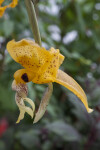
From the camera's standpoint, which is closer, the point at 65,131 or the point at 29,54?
the point at 29,54

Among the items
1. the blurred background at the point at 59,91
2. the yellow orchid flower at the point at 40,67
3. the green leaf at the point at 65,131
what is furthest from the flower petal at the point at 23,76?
the green leaf at the point at 65,131

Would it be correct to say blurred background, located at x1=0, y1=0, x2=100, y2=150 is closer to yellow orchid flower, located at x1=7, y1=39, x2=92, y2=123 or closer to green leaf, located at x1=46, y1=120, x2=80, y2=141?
green leaf, located at x1=46, y1=120, x2=80, y2=141

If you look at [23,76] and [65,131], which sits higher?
[23,76]

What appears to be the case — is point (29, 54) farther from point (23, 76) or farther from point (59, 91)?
point (59, 91)

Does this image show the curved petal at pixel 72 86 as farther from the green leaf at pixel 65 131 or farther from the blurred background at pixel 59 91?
the green leaf at pixel 65 131

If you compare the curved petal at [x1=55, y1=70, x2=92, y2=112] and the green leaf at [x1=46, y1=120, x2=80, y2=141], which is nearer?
the curved petal at [x1=55, y1=70, x2=92, y2=112]

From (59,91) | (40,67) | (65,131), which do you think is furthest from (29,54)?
(59,91)

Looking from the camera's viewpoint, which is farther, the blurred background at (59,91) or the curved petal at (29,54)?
the blurred background at (59,91)

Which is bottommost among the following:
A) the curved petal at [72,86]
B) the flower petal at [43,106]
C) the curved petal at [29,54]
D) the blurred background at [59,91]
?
the blurred background at [59,91]

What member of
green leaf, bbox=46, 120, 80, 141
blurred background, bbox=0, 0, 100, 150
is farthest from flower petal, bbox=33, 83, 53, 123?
green leaf, bbox=46, 120, 80, 141
